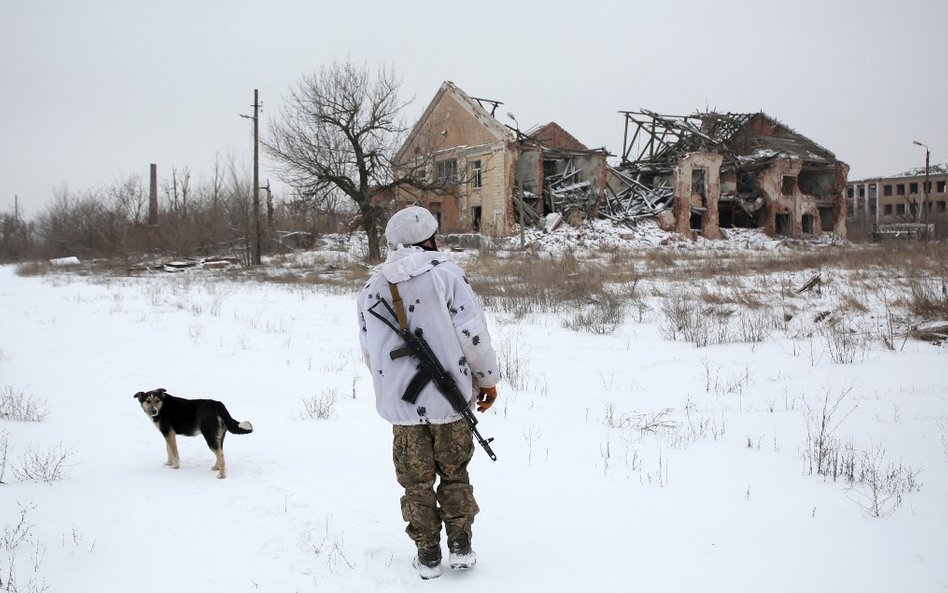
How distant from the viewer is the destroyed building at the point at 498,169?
1169 inches

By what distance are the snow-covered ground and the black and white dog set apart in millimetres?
282

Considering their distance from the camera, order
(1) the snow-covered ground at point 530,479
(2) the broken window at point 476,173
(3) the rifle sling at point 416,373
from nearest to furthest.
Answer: (3) the rifle sling at point 416,373 → (1) the snow-covered ground at point 530,479 → (2) the broken window at point 476,173

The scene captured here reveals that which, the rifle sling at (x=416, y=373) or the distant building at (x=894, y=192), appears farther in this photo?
the distant building at (x=894, y=192)

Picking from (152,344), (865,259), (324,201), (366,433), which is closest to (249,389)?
(366,433)

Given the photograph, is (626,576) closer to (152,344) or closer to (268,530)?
(268,530)

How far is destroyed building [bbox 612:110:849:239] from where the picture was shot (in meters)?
31.8

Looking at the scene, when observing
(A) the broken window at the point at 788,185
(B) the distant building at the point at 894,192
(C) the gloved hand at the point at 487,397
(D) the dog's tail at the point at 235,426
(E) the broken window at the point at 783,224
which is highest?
(B) the distant building at the point at 894,192

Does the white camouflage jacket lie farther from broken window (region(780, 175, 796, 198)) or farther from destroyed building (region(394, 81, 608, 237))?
broken window (region(780, 175, 796, 198))

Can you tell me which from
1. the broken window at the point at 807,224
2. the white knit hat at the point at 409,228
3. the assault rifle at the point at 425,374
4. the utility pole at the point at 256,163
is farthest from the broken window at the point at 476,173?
the assault rifle at the point at 425,374

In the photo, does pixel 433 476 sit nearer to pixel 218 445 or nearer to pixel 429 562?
pixel 429 562

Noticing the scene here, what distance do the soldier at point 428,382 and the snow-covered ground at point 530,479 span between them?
0.33 meters

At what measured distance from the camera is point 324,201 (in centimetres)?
2514

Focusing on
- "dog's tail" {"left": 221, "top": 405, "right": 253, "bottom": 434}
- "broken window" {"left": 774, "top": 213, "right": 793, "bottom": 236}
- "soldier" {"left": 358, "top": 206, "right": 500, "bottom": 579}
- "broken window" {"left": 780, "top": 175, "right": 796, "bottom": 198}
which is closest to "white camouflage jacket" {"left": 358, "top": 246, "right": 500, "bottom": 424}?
"soldier" {"left": 358, "top": 206, "right": 500, "bottom": 579}

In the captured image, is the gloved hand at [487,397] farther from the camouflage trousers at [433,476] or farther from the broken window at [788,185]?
the broken window at [788,185]
